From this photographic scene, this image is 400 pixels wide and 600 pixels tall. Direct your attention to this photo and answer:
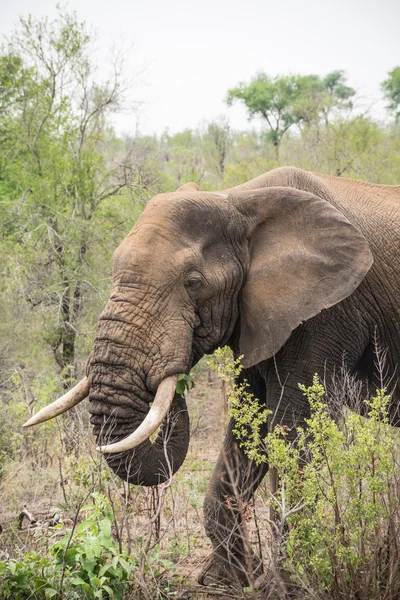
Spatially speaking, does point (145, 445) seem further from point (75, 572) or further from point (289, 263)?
point (289, 263)

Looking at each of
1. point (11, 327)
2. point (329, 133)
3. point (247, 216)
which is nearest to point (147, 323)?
point (247, 216)

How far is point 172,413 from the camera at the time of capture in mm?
4828

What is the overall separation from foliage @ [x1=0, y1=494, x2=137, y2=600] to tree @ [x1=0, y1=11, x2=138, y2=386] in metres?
5.74

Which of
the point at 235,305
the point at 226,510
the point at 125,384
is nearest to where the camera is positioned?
the point at 125,384

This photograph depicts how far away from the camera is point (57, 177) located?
11.0 m

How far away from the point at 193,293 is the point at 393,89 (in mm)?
37720

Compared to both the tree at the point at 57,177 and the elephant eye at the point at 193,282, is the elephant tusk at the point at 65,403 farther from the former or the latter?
the tree at the point at 57,177

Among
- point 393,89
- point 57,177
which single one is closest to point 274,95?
point 393,89

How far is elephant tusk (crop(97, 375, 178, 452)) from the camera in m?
4.14

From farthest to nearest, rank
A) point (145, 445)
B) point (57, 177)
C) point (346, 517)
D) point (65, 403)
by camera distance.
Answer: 1. point (57, 177)
2. point (65, 403)
3. point (145, 445)
4. point (346, 517)

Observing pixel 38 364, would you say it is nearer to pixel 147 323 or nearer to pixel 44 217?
pixel 44 217

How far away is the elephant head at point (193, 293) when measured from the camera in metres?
4.44

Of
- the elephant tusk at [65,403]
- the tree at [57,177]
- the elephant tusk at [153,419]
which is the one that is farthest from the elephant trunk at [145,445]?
the tree at [57,177]

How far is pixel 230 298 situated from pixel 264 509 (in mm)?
2401
